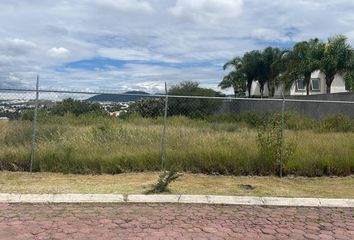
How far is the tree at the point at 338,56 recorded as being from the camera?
36.3 m

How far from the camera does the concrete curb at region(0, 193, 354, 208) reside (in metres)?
7.27

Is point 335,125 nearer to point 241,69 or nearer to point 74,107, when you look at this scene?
point 74,107

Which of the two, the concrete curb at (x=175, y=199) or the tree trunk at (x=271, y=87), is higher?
the tree trunk at (x=271, y=87)

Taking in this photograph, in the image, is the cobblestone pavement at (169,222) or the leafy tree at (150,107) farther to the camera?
the leafy tree at (150,107)

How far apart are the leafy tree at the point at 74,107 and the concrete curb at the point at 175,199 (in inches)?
138

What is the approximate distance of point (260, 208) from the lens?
7.12 metres

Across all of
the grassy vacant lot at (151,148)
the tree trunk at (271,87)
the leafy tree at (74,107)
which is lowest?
the grassy vacant lot at (151,148)

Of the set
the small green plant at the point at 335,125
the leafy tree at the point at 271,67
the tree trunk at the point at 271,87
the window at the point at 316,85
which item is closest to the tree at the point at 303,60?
the leafy tree at the point at 271,67

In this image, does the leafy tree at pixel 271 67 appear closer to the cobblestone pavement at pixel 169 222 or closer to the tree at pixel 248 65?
the tree at pixel 248 65

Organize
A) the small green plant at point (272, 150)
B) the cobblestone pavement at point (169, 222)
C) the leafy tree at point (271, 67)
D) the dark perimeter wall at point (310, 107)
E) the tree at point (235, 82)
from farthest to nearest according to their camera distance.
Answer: the tree at point (235, 82) → the leafy tree at point (271, 67) → the dark perimeter wall at point (310, 107) → the small green plant at point (272, 150) → the cobblestone pavement at point (169, 222)

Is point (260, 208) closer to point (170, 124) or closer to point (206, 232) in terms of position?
point (206, 232)

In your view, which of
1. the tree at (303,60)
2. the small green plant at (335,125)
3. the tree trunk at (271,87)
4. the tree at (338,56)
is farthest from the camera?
the tree trunk at (271,87)

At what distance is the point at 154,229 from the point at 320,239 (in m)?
2.11

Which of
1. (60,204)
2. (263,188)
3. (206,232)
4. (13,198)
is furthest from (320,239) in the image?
(13,198)
